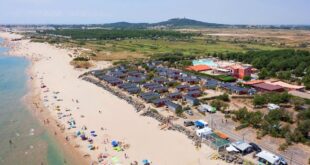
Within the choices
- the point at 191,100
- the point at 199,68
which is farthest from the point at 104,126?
the point at 199,68

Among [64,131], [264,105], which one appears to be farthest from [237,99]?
[64,131]

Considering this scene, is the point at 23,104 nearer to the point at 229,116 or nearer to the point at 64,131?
the point at 64,131

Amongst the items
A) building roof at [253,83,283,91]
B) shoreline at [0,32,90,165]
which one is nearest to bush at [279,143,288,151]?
shoreline at [0,32,90,165]

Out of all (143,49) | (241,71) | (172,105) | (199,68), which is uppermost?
(143,49)

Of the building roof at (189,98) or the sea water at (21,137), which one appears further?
the building roof at (189,98)

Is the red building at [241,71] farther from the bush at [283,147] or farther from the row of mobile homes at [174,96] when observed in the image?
the bush at [283,147]

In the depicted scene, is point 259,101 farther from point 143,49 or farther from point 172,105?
point 143,49

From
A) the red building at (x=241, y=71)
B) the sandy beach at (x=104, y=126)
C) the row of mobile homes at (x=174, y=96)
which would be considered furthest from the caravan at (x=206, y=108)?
the red building at (x=241, y=71)
